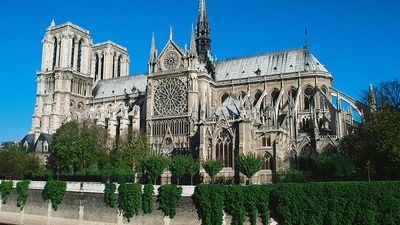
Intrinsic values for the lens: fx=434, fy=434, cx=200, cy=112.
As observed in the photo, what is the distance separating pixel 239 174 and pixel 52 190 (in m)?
18.2

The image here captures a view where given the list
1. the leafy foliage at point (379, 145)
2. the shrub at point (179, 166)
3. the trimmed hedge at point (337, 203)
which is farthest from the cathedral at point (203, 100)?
the trimmed hedge at point (337, 203)

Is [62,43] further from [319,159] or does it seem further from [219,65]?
[319,159]

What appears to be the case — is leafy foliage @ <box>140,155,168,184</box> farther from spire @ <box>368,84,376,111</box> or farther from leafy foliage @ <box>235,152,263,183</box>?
spire @ <box>368,84,376,111</box>

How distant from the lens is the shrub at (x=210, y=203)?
32.0 m

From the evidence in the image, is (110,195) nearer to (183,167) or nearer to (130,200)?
(130,200)

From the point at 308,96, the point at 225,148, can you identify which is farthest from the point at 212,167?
the point at 308,96

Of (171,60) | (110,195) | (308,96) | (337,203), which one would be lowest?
(337,203)

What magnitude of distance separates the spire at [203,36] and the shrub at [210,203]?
124 ft

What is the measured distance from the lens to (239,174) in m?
44.3

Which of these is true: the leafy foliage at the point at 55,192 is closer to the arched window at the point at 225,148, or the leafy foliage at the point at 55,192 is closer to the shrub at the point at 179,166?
the shrub at the point at 179,166

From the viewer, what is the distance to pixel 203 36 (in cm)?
6925

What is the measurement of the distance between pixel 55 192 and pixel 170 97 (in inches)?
968

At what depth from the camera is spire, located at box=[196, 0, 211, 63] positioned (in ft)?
226

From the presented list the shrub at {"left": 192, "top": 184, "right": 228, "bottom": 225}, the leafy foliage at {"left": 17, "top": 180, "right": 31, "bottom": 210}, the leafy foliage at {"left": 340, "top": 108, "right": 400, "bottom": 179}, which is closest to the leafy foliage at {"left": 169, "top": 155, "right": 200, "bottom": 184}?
the shrub at {"left": 192, "top": 184, "right": 228, "bottom": 225}
